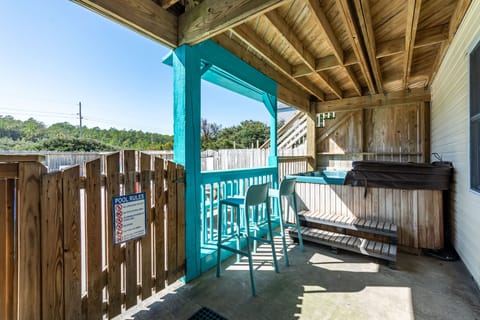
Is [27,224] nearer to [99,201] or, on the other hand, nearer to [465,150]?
[99,201]

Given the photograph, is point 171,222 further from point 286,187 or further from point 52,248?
point 286,187

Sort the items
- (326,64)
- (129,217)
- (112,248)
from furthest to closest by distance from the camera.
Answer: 1. (326,64)
2. (129,217)
3. (112,248)

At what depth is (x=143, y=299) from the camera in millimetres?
1862

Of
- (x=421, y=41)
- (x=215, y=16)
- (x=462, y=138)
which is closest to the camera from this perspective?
(x=215, y=16)

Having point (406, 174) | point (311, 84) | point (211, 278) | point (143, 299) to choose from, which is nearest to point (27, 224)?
point (143, 299)

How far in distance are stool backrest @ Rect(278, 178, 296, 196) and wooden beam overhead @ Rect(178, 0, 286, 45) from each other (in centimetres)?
190

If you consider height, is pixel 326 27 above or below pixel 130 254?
above

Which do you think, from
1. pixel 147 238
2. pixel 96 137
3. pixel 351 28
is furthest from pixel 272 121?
pixel 96 137

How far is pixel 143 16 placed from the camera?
1987mm

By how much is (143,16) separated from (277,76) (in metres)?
3.07

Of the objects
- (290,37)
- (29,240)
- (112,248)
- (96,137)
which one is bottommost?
(112,248)

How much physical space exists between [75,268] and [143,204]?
617 mm

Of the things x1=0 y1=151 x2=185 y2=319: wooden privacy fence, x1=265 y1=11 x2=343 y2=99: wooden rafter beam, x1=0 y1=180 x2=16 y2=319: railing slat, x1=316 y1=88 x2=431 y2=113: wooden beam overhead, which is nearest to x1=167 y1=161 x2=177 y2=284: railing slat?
x1=0 y1=151 x2=185 y2=319: wooden privacy fence

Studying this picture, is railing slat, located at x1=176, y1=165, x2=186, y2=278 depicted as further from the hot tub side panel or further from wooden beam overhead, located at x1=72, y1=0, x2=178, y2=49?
the hot tub side panel
